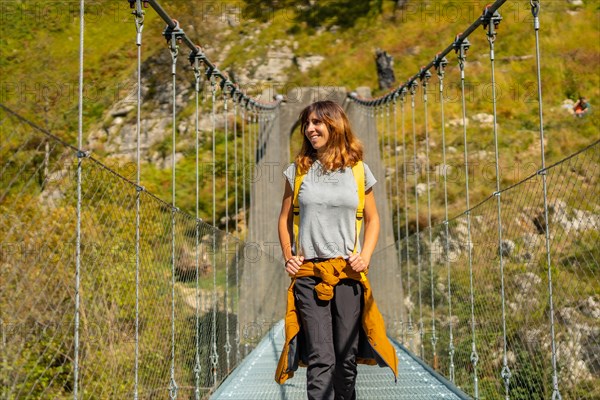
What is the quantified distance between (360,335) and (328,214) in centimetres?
34

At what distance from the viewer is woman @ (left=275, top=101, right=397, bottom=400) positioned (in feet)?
5.47

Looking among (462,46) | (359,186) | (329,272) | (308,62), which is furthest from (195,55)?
(308,62)

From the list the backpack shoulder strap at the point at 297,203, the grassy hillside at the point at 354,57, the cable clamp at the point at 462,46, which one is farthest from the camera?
the grassy hillside at the point at 354,57

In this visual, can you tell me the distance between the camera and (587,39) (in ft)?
50.2

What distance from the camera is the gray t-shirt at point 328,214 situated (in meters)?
1.69

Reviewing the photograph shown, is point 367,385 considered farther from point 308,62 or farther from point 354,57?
point 308,62

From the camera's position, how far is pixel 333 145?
1.77 m

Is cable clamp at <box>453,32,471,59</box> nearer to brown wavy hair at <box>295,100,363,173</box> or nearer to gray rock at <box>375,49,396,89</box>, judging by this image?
brown wavy hair at <box>295,100,363,173</box>

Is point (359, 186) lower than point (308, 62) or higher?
lower

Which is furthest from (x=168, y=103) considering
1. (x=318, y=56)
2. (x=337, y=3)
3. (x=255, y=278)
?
(x=255, y=278)

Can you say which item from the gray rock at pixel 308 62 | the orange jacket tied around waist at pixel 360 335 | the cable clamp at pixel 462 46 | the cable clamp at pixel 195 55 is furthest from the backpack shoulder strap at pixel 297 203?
the gray rock at pixel 308 62

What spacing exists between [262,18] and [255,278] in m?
13.9

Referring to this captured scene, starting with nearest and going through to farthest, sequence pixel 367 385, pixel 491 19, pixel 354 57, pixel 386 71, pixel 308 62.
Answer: pixel 491 19 < pixel 367 385 < pixel 386 71 < pixel 354 57 < pixel 308 62

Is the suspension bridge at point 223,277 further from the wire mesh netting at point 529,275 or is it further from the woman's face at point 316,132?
the woman's face at point 316,132
